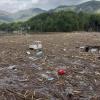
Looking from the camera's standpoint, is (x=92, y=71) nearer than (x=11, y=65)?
Yes

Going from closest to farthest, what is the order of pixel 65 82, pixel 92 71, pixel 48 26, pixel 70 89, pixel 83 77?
1. pixel 70 89
2. pixel 65 82
3. pixel 83 77
4. pixel 92 71
5. pixel 48 26

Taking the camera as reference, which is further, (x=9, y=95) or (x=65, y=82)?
(x=65, y=82)

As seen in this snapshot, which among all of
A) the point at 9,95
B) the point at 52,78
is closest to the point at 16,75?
the point at 52,78

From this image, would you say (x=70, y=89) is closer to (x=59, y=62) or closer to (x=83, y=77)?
(x=83, y=77)

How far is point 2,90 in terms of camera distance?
465cm

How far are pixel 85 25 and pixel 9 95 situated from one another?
56539 millimetres

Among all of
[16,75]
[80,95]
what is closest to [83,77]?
[80,95]

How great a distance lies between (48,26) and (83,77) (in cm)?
5386

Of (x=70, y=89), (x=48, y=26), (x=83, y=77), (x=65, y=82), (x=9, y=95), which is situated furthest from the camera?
(x=48, y=26)

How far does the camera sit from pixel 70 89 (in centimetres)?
486

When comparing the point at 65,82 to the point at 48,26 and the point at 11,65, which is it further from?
the point at 48,26

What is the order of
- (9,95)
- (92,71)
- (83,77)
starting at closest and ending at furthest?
1. (9,95)
2. (83,77)
3. (92,71)

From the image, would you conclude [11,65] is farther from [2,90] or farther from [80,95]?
[80,95]

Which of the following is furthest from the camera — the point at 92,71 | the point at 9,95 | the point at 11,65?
the point at 11,65
